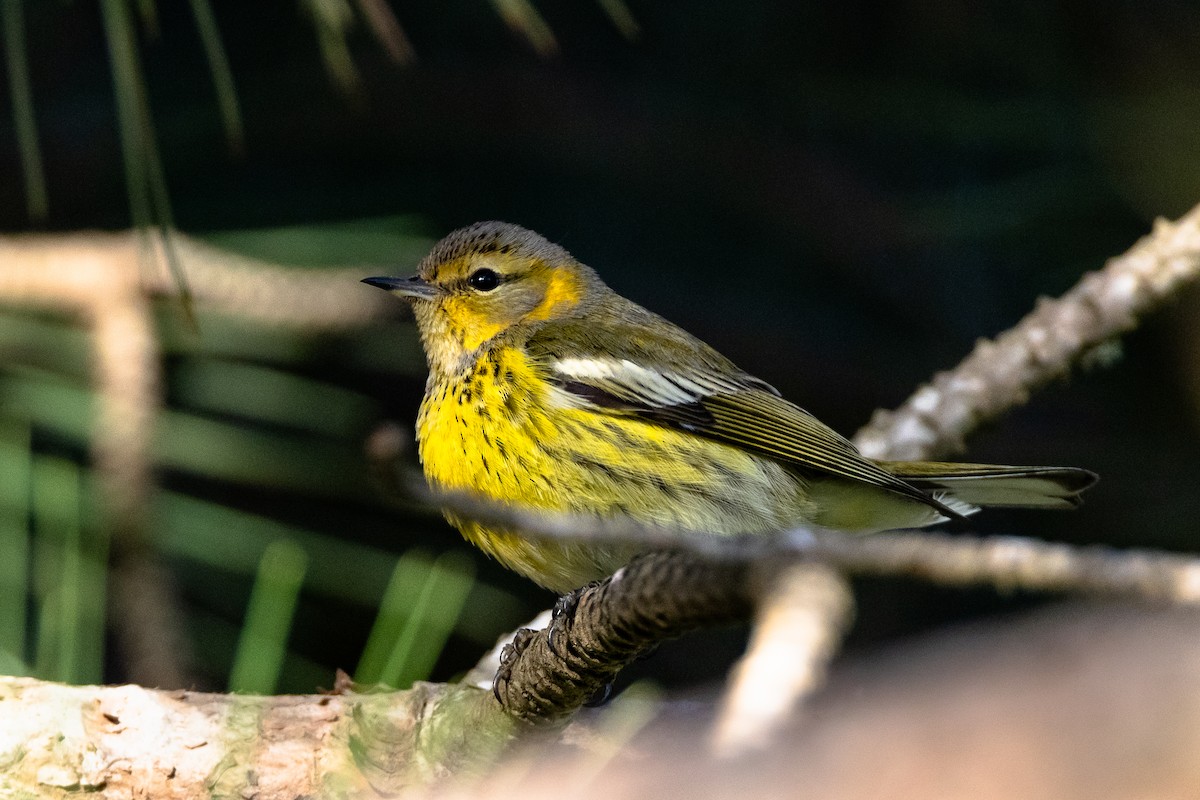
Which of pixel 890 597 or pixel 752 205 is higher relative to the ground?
pixel 752 205

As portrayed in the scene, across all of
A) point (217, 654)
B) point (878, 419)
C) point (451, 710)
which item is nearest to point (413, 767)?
point (451, 710)

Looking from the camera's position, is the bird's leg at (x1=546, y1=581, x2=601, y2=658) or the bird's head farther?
the bird's head

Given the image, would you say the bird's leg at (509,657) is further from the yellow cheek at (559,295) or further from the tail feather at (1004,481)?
the yellow cheek at (559,295)

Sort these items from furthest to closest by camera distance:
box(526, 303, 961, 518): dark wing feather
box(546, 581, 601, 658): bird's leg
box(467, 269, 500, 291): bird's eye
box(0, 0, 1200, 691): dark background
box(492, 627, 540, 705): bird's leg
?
box(0, 0, 1200, 691): dark background → box(467, 269, 500, 291): bird's eye → box(526, 303, 961, 518): dark wing feather → box(492, 627, 540, 705): bird's leg → box(546, 581, 601, 658): bird's leg

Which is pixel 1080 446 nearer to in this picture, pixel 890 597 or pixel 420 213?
pixel 890 597

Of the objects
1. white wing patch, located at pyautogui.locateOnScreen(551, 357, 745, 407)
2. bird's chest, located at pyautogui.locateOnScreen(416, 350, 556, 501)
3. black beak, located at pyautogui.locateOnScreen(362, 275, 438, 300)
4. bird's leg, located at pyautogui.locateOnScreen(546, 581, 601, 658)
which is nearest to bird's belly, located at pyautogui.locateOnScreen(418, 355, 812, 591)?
bird's chest, located at pyautogui.locateOnScreen(416, 350, 556, 501)

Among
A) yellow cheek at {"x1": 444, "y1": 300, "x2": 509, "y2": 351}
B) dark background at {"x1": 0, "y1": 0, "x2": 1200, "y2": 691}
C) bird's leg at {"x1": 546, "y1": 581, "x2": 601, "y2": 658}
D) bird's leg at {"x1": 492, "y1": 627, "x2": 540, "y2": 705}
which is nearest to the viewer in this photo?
bird's leg at {"x1": 546, "y1": 581, "x2": 601, "y2": 658}

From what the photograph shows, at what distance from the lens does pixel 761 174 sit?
3.99 meters

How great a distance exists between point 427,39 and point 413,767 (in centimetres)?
277

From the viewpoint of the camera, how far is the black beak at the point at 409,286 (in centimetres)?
310

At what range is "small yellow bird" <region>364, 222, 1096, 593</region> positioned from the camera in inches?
102

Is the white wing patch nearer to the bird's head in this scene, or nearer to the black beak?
the bird's head

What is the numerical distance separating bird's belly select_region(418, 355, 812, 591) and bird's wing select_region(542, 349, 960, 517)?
0.04 meters

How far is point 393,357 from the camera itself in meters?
3.90
